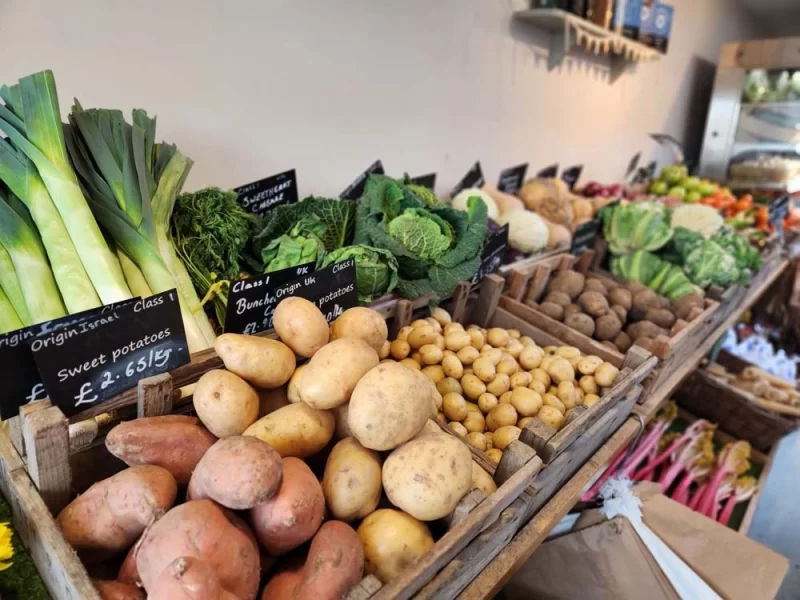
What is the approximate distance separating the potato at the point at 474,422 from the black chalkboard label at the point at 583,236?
1281mm

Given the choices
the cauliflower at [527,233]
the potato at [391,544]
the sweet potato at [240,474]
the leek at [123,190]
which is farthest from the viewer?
the cauliflower at [527,233]

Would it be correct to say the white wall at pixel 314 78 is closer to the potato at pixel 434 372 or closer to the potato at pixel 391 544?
the potato at pixel 434 372

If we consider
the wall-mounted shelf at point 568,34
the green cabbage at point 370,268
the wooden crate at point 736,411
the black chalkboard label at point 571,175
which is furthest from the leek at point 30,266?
the black chalkboard label at point 571,175

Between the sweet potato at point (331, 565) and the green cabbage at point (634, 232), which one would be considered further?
the green cabbage at point (634, 232)

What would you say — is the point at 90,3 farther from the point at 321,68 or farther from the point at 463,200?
the point at 463,200

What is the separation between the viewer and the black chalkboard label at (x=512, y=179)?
119 inches

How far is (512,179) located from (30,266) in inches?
101

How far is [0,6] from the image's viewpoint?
4.05 ft

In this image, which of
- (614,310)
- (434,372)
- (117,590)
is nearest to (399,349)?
(434,372)

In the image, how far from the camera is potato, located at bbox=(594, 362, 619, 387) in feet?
5.10

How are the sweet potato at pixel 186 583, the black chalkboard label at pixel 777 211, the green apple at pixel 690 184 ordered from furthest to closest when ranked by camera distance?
the green apple at pixel 690 184, the black chalkboard label at pixel 777 211, the sweet potato at pixel 186 583

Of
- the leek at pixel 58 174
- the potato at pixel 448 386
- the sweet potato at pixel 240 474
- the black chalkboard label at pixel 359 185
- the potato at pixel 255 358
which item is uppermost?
the leek at pixel 58 174

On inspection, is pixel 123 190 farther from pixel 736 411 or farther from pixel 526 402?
pixel 736 411

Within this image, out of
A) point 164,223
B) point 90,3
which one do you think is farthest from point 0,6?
point 164,223
